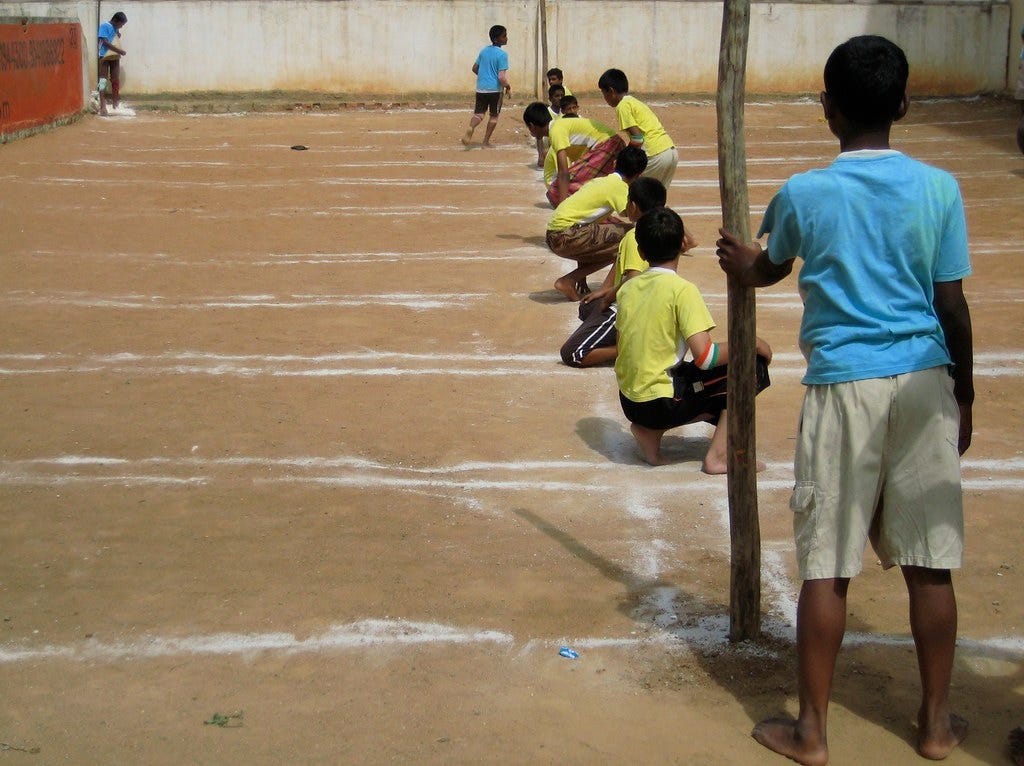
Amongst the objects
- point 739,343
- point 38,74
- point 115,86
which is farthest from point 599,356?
point 115,86

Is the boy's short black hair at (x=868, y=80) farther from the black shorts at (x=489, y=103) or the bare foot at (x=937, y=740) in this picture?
the black shorts at (x=489, y=103)

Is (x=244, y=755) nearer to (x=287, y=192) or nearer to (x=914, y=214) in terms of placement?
(x=914, y=214)

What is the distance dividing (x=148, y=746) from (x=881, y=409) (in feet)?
8.09

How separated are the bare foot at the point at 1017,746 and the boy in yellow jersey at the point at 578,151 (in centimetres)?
882

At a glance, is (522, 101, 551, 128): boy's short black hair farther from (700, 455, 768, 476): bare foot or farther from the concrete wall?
the concrete wall

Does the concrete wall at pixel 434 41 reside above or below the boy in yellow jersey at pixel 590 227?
above

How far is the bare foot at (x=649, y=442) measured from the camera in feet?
21.5

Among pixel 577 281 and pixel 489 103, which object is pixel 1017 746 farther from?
pixel 489 103

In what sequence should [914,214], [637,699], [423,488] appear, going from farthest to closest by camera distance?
[423,488] → [637,699] → [914,214]

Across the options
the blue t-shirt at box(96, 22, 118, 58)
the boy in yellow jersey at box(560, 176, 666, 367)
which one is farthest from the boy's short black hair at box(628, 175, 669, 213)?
the blue t-shirt at box(96, 22, 118, 58)

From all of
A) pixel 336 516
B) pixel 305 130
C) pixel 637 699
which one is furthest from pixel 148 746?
pixel 305 130

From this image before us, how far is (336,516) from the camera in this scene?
229 inches

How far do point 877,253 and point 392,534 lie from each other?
9.31ft

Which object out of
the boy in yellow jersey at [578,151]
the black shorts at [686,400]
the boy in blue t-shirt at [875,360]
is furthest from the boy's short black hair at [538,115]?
the boy in blue t-shirt at [875,360]
